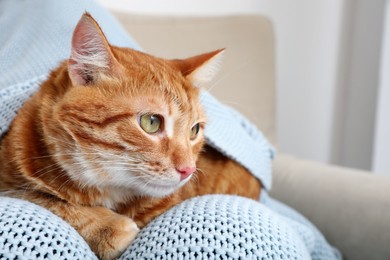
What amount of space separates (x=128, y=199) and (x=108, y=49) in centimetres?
24

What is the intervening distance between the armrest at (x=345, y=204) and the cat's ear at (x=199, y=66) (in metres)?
0.52

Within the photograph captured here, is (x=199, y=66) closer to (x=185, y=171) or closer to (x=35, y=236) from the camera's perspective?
(x=185, y=171)

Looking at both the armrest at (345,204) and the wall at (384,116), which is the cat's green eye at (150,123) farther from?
the wall at (384,116)

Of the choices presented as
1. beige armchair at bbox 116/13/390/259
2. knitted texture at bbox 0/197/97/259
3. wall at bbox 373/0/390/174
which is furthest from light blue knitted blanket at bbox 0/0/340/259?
wall at bbox 373/0/390/174

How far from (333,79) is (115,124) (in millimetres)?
1580

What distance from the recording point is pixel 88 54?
27.4 inches

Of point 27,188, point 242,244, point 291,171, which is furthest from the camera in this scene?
point 291,171

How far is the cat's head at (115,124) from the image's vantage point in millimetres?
690

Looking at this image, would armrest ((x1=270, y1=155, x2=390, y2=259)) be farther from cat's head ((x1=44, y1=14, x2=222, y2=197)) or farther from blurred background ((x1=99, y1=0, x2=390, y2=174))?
blurred background ((x1=99, y1=0, x2=390, y2=174))

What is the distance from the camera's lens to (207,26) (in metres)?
1.46

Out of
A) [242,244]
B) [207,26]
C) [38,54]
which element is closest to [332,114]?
[207,26]

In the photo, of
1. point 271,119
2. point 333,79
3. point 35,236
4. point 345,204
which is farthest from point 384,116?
point 35,236

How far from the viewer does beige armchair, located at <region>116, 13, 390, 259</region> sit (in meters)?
1.13

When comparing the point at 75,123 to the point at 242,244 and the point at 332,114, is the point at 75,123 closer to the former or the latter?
the point at 242,244
